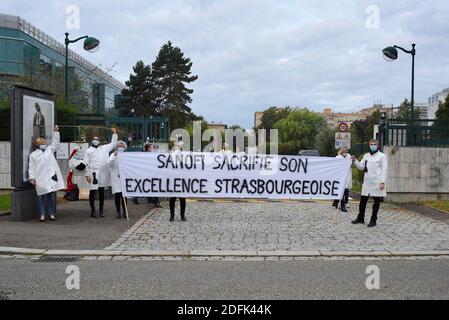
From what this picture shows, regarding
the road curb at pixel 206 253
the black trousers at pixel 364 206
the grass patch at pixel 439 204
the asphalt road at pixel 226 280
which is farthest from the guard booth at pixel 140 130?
the asphalt road at pixel 226 280

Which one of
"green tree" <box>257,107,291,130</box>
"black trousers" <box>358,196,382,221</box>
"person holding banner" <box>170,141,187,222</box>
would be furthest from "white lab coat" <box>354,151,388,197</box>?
"green tree" <box>257,107,291,130</box>

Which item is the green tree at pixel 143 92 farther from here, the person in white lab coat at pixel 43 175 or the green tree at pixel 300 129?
the person in white lab coat at pixel 43 175

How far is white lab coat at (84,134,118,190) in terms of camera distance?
41.4 ft

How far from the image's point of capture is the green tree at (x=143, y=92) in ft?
225

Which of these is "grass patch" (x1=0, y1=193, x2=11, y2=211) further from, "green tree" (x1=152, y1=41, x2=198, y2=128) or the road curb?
"green tree" (x1=152, y1=41, x2=198, y2=128)

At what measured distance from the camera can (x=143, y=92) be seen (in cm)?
6875

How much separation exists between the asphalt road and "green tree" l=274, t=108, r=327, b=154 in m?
73.9

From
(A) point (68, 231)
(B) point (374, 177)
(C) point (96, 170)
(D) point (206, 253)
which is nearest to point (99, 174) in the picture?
(C) point (96, 170)

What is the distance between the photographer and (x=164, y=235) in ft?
34.4

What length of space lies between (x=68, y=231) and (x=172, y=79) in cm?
5872

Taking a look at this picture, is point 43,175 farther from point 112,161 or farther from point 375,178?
point 375,178

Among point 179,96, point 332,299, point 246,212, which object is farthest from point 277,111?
point 332,299
